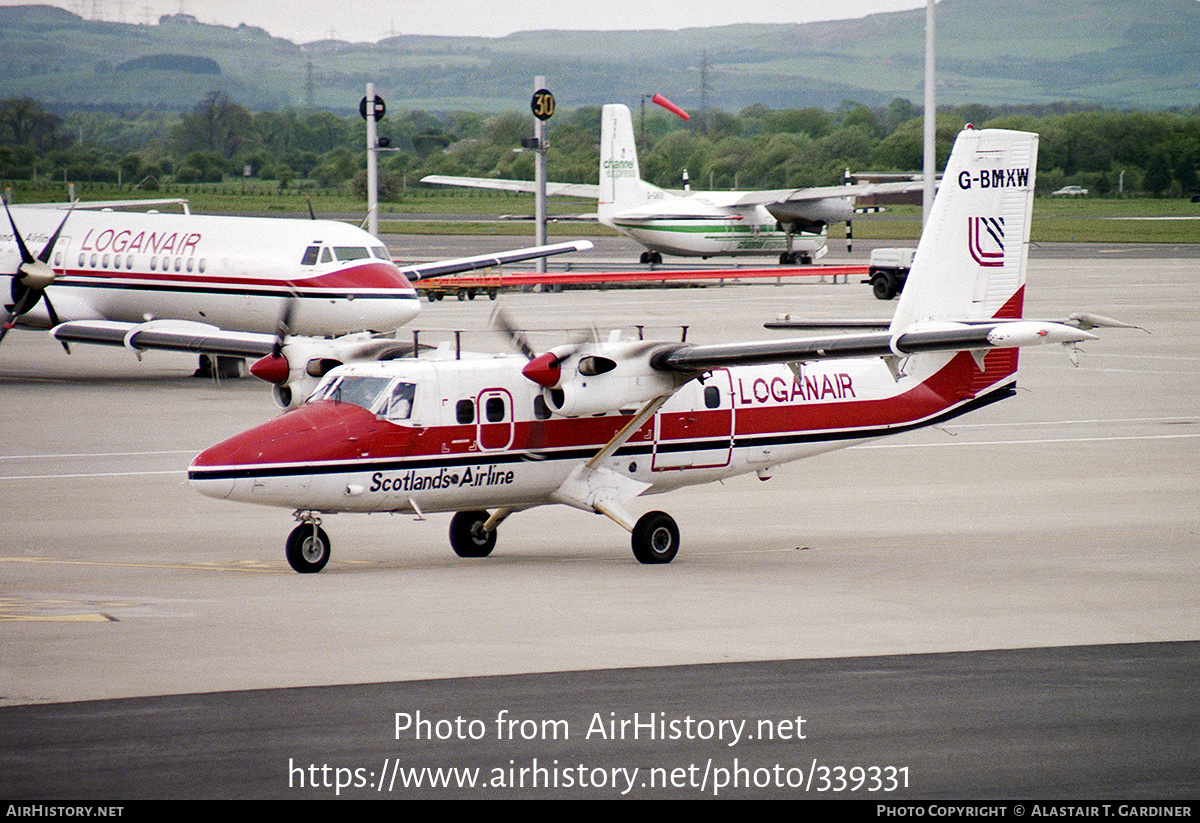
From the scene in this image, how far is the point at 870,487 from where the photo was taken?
25.5m

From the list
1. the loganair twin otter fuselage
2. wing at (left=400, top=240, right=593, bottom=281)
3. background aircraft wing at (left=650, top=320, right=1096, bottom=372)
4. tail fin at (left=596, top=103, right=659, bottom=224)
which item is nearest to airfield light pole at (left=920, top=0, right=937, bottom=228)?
wing at (left=400, top=240, right=593, bottom=281)

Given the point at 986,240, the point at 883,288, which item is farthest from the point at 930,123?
the point at 986,240

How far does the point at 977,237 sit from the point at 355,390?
30.0 feet

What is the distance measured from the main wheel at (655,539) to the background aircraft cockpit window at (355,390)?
3702 mm

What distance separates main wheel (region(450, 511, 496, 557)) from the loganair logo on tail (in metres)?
7.90

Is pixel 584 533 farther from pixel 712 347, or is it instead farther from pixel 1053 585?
pixel 1053 585

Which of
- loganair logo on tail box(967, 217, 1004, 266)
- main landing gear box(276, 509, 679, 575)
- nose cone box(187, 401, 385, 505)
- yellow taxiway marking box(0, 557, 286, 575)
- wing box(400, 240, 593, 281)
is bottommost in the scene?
yellow taxiway marking box(0, 557, 286, 575)

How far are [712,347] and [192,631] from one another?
7275mm

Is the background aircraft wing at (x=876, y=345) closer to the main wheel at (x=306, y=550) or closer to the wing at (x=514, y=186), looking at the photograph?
the main wheel at (x=306, y=550)

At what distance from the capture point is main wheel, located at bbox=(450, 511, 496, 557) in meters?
20.2

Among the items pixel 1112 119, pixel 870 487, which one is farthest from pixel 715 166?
pixel 870 487

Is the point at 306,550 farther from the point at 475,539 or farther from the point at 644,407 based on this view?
the point at 644,407

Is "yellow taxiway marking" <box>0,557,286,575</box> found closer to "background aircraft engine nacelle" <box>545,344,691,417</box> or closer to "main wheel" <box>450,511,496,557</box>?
"main wheel" <box>450,511,496,557</box>

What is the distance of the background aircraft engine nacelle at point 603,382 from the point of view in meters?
18.9
